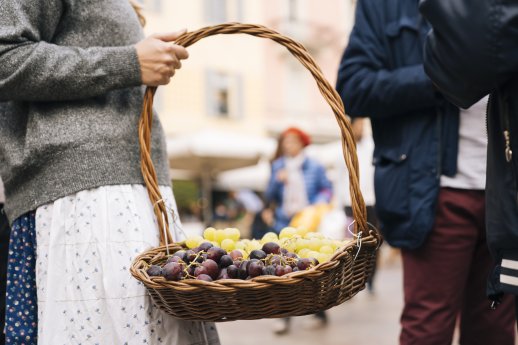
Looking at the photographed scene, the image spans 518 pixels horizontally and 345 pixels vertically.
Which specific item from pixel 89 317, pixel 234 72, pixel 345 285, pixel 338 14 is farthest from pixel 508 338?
pixel 338 14

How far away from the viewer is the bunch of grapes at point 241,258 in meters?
1.34

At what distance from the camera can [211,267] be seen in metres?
1.35

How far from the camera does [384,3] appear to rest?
201 cm

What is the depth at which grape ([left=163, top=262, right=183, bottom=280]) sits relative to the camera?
1.33m

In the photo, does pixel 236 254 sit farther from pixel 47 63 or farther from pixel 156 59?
pixel 47 63

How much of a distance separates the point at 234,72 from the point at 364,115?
15.2 meters

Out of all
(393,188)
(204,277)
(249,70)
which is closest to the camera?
(204,277)

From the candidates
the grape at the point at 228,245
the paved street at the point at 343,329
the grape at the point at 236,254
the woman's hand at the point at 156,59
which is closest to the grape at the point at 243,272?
the grape at the point at 236,254

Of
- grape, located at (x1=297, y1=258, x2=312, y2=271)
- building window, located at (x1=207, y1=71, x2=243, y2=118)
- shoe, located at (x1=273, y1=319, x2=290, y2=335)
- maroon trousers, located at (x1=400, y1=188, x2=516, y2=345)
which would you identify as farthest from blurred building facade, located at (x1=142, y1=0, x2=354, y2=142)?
grape, located at (x1=297, y1=258, x2=312, y2=271)

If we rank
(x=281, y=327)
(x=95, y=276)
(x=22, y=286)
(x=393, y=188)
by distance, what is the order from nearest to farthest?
1. (x=95, y=276)
2. (x=22, y=286)
3. (x=393, y=188)
4. (x=281, y=327)

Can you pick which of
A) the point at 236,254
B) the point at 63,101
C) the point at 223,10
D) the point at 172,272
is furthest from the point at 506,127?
the point at 223,10

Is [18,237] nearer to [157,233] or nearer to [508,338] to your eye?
[157,233]

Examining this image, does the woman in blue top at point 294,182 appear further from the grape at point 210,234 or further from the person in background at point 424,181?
the grape at point 210,234

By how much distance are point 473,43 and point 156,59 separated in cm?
80
